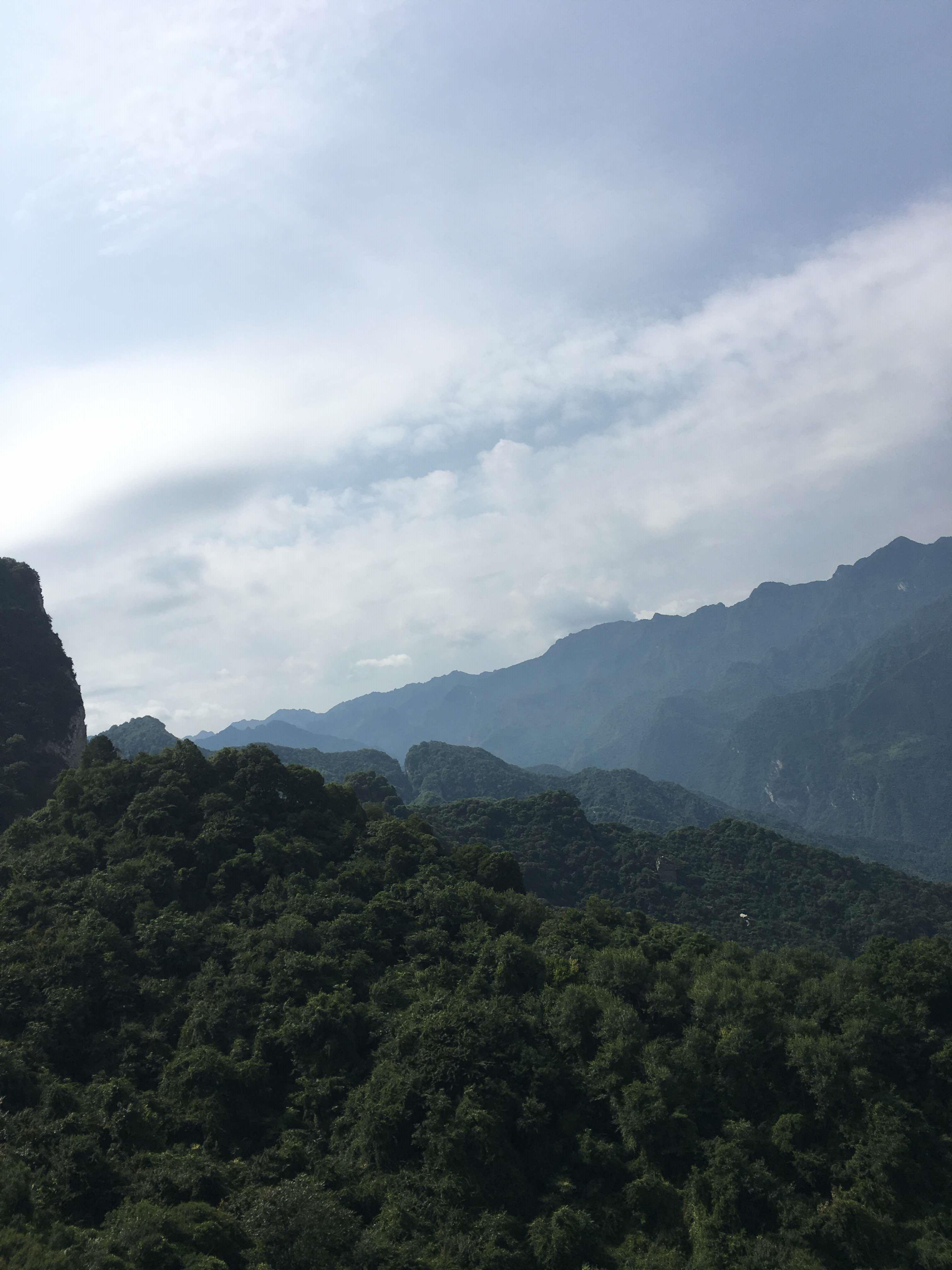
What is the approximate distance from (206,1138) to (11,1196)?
6.15 meters

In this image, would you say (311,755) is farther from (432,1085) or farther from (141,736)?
(432,1085)

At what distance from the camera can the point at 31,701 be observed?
56.4 metres

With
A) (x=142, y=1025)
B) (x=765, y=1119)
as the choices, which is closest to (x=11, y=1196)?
Answer: (x=142, y=1025)

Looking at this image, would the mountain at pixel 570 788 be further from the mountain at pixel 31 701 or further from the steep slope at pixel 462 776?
the mountain at pixel 31 701

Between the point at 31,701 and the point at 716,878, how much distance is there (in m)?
61.6

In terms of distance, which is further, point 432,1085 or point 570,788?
point 570,788

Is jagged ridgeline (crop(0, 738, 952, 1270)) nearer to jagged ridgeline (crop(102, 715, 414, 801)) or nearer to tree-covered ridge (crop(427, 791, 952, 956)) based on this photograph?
tree-covered ridge (crop(427, 791, 952, 956))

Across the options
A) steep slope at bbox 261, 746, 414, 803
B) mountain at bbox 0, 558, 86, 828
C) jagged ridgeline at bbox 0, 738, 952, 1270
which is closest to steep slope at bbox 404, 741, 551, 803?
steep slope at bbox 261, 746, 414, 803

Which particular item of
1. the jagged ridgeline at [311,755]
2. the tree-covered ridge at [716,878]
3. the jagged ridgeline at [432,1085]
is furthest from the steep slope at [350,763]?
the jagged ridgeline at [432,1085]

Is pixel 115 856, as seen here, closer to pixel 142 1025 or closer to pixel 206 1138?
pixel 142 1025

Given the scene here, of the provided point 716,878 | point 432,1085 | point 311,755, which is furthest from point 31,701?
point 311,755

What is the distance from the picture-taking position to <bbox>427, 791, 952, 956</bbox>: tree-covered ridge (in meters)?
71.1

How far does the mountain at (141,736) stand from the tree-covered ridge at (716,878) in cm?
4508

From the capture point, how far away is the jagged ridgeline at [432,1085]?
20453mm
